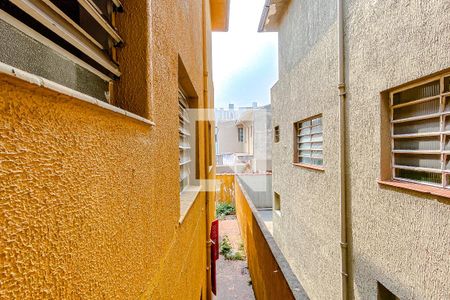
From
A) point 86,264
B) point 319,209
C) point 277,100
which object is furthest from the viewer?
point 277,100

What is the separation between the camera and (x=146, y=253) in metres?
1.31

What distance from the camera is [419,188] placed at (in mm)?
2621

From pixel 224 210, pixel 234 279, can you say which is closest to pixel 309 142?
pixel 234 279

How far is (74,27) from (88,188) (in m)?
0.64

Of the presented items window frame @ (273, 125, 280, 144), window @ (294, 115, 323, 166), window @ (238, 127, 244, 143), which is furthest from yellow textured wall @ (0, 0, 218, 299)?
window @ (238, 127, 244, 143)

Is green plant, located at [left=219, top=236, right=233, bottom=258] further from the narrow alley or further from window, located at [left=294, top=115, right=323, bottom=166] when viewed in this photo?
window, located at [left=294, top=115, right=323, bottom=166]

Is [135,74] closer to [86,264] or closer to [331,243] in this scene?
[86,264]

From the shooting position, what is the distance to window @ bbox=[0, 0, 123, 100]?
765 mm

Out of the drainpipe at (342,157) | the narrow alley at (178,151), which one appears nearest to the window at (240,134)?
the narrow alley at (178,151)

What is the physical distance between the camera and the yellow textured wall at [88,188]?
0.52 meters

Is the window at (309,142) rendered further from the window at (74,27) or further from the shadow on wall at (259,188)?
the shadow on wall at (259,188)

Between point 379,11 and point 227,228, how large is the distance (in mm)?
11498

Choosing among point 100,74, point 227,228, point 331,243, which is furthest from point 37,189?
point 227,228

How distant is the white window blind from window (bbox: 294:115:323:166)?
457 centimetres
